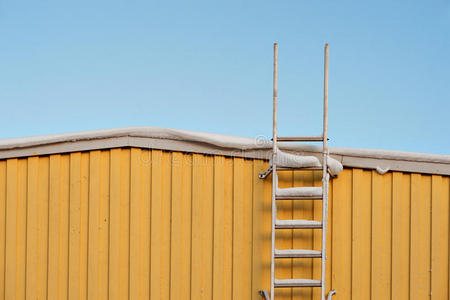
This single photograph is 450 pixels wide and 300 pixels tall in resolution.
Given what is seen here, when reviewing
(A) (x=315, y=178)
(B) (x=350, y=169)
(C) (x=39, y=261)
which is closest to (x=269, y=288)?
(A) (x=315, y=178)

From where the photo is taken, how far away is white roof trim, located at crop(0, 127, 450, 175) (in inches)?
175

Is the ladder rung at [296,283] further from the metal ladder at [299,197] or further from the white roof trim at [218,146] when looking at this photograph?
the white roof trim at [218,146]

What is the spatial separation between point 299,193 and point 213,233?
1034 millimetres

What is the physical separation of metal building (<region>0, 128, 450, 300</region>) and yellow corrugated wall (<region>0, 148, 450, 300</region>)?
11 millimetres

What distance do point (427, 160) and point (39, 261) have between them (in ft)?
14.5

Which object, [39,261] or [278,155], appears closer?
[278,155]

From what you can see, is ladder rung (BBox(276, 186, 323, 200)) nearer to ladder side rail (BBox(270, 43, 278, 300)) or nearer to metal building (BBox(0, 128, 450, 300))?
ladder side rail (BBox(270, 43, 278, 300))

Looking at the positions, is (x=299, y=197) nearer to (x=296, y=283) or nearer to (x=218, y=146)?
(x=296, y=283)

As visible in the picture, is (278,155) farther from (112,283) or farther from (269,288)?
(112,283)

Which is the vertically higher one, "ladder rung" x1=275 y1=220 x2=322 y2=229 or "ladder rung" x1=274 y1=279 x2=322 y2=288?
"ladder rung" x1=275 y1=220 x2=322 y2=229

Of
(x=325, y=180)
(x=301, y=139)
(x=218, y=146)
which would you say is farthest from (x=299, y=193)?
(x=218, y=146)

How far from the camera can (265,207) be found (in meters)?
4.42

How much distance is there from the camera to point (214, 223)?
4.45 m

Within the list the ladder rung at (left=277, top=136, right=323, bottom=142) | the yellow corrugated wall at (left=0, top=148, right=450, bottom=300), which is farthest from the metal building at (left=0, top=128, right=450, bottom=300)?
the ladder rung at (left=277, top=136, right=323, bottom=142)
